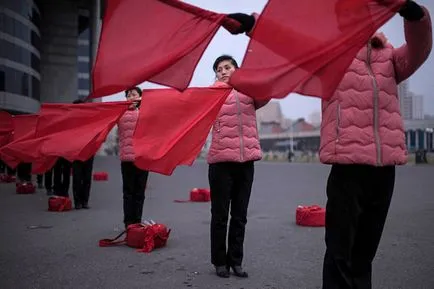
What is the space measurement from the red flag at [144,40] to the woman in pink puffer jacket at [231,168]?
140cm

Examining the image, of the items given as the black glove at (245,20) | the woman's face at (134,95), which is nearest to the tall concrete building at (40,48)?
the woman's face at (134,95)

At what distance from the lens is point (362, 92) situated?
9.58 ft

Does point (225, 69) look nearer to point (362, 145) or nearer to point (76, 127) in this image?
point (362, 145)

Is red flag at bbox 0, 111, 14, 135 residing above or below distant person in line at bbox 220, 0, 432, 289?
above

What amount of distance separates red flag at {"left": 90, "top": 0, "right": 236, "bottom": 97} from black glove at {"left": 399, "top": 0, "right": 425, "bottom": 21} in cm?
118

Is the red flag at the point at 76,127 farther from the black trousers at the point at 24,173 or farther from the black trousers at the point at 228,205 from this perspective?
the black trousers at the point at 24,173

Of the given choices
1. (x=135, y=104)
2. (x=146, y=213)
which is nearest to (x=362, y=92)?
(x=135, y=104)

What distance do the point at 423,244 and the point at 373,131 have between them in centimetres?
358

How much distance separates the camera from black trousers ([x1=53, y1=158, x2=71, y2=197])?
10539 mm

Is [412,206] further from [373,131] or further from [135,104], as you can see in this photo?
[373,131]

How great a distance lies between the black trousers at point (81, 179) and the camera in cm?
968

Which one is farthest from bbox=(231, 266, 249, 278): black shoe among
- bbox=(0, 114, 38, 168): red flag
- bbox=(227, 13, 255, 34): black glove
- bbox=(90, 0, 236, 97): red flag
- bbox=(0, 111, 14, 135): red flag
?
bbox=(0, 111, 14, 135): red flag

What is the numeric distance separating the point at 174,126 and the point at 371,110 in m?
2.63

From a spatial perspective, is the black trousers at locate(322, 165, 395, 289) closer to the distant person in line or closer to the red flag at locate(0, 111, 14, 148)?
the distant person in line
